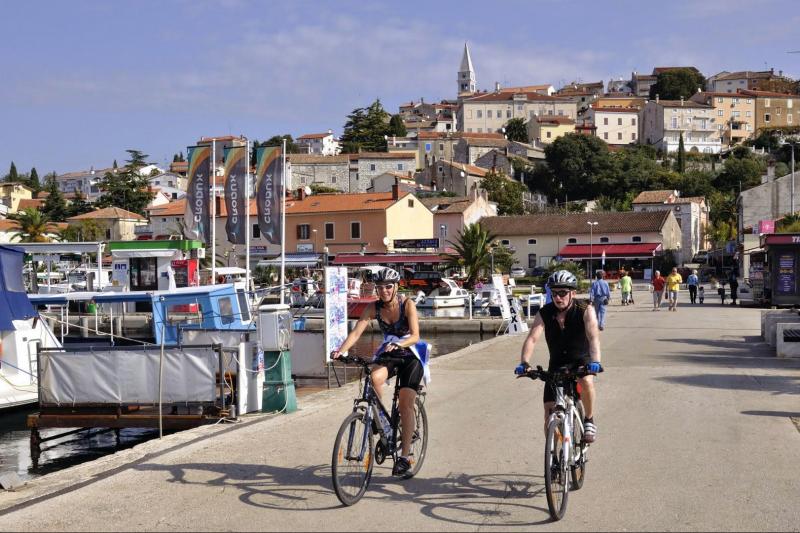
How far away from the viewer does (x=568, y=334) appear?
7.12m

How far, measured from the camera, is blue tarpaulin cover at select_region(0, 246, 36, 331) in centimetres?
1798

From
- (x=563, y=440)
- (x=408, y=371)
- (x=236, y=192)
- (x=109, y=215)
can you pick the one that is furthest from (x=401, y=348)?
(x=109, y=215)

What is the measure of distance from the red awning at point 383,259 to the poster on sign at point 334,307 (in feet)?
144

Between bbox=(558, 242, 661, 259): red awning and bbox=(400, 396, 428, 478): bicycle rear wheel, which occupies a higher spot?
bbox=(558, 242, 661, 259): red awning

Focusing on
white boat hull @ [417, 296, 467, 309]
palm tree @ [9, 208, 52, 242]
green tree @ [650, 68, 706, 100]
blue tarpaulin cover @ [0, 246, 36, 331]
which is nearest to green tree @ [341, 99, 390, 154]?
green tree @ [650, 68, 706, 100]

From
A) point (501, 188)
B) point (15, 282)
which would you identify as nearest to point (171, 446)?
point (15, 282)

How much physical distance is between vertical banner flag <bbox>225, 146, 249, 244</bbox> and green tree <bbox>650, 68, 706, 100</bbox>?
164 m

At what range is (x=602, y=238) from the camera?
3194 inches

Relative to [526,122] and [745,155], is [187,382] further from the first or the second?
[526,122]

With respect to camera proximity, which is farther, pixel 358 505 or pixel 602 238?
pixel 602 238

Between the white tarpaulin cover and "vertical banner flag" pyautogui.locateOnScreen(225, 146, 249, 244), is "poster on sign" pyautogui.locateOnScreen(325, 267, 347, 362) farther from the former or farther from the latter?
"vertical banner flag" pyautogui.locateOnScreen(225, 146, 249, 244)

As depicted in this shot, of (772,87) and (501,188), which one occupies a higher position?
(772,87)

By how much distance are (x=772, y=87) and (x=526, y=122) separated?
197 feet

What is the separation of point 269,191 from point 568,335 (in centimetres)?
2588
